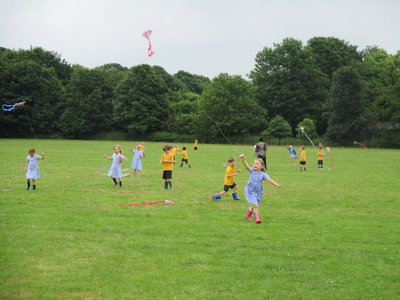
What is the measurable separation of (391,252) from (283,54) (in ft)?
265

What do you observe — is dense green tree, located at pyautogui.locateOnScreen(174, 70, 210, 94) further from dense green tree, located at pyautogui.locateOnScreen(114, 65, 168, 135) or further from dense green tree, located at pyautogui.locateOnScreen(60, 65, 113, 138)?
dense green tree, located at pyautogui.locateOnScreen(60, 65, 113, 138)

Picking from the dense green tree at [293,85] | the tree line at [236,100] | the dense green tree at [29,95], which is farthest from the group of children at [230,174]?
the dense green tree at [293,85]

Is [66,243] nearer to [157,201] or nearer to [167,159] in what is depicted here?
[157,201]

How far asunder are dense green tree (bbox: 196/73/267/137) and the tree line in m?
0.18

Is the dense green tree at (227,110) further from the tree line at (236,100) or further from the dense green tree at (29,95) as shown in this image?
the dense green tree at (29,95)

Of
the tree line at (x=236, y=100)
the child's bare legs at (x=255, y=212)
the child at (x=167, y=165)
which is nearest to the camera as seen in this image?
the child's bare legs at (x=255, y=212)

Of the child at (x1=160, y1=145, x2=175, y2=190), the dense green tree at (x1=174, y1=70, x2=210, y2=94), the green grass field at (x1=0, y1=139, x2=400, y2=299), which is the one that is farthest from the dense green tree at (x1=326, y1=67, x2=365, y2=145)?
the child at (x1=160, y1=145, x2=175, y2=190)

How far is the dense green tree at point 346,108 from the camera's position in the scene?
237ft

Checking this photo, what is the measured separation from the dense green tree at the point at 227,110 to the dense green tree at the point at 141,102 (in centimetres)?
945

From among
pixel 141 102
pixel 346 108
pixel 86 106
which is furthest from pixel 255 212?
pixel 86 106

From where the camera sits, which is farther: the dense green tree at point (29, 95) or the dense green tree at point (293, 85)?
the dense green tree at point (293, 85)

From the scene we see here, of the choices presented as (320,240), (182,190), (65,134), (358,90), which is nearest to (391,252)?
(320,240)

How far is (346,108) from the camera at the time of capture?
73.4m

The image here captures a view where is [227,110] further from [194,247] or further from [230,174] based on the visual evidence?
[194,247]
